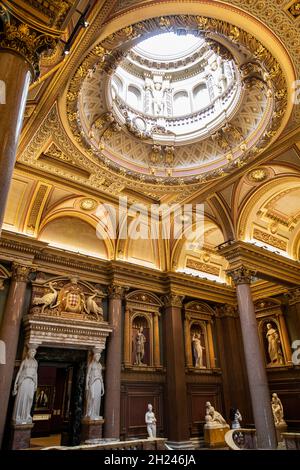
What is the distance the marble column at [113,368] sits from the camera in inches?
438

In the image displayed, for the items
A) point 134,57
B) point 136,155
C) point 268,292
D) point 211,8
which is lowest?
point 268,292

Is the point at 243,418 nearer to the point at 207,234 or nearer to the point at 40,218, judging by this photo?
the point at 207,234

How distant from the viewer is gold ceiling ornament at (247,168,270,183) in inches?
461

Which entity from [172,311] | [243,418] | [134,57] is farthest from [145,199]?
[243,418]

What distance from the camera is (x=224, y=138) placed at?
38.3 feet

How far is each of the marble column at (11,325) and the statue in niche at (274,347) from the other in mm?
11505

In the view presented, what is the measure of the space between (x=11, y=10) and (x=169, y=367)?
1285 centimetres

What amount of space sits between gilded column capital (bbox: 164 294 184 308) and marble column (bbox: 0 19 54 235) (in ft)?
38.2

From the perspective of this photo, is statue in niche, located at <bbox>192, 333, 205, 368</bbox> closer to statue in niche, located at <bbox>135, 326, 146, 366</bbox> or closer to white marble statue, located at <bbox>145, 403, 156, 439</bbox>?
statue in niche, located at <bbox>135, 326, 146, 366</bbox>

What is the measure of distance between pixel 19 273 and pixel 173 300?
6803 mm

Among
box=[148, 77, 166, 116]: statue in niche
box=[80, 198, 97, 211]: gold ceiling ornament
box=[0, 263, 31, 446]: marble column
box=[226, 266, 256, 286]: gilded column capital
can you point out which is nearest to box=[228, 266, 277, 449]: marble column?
box=[226, 266, 256, 286]: gilded column capital

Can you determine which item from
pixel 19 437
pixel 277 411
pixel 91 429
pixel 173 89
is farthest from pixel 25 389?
pixel 173 89

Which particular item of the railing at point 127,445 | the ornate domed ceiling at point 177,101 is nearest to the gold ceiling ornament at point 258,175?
the ornate domed ceiling at point 177,101

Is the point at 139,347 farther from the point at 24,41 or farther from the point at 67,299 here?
the point at 24,41
